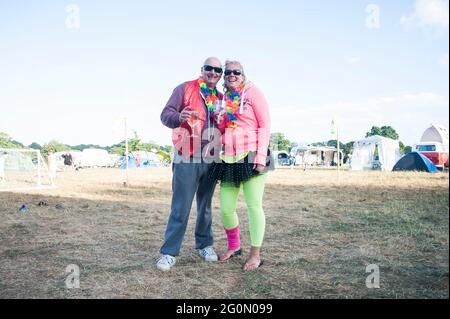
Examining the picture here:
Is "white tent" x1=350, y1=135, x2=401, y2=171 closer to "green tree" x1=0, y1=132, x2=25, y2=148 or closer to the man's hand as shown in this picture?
the man's hand

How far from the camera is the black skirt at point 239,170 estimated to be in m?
2.92

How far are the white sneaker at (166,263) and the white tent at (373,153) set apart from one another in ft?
65.8

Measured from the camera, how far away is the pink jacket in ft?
9.62

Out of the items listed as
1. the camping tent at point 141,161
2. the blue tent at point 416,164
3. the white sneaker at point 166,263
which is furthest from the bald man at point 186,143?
the camping tent at point 141,161

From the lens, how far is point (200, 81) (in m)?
3.14

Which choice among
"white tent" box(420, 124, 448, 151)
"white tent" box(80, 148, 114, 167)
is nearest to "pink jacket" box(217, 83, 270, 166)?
"white tent" box(420, 124, 448, 151)

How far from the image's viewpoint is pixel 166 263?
115 inches

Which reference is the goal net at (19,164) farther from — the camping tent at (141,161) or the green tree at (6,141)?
the green tree at (6,141)

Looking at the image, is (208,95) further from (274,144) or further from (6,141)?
(274,144)

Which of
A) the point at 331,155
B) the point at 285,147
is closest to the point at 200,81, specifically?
the point at 331,155

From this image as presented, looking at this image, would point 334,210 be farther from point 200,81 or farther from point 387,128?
point 387,128

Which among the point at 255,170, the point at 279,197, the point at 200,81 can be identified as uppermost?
the point at 200,81

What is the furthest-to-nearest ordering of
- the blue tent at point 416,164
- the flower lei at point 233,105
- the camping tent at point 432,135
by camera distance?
the camping tent at point 432,135, the blue tent at point 416,164, the flower lei at point 233,105

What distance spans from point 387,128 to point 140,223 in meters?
53.2
